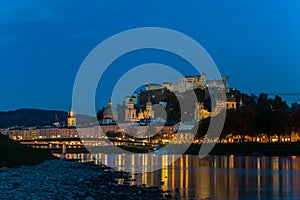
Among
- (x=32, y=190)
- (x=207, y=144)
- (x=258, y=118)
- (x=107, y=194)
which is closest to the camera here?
(x=32, y=190)

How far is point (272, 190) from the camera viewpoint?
109 ft

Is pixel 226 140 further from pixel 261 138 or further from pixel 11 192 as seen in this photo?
pixel 11 192

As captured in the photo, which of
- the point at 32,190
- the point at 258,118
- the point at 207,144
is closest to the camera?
the point at 32,190

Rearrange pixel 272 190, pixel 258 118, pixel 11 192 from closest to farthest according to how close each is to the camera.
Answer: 1. pixel 11 192
2. pixel 272 190
3. pixel 258 118

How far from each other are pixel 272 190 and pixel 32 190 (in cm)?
1469

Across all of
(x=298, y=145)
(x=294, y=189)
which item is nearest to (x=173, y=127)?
(x=298, y=145)

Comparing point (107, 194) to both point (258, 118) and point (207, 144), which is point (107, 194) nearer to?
point (258, 118)

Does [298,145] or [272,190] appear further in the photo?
[298,145]

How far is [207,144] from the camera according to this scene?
411ft

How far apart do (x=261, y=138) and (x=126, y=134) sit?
253 feet

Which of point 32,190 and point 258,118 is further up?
point 258,118

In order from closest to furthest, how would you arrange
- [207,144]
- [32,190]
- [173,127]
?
1. [32,190]
2. [207,144]
3. [173,127]

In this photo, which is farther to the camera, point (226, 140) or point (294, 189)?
point (226, 140)

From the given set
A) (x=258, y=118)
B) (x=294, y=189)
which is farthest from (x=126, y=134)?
(x=294, y=189)
